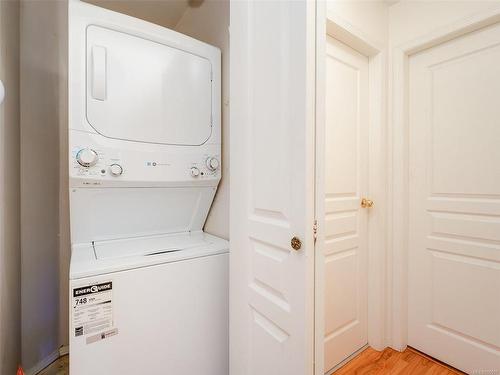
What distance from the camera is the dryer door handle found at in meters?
1.20

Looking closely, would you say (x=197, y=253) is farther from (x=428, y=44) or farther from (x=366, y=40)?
(x=428, y=44)

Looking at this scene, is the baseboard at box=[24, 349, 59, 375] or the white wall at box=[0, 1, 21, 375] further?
the baseboard at box=[24, 349, 59, 375]

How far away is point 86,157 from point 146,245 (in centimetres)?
54

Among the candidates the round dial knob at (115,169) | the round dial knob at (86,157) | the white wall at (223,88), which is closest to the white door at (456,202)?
the white wall at (223,88)

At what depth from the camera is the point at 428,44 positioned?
173 centimetres

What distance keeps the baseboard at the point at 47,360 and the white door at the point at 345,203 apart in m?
1.85

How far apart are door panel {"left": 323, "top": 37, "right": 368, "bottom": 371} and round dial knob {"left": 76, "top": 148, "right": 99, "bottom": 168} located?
1.32 m

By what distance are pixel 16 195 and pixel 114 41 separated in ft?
3.47

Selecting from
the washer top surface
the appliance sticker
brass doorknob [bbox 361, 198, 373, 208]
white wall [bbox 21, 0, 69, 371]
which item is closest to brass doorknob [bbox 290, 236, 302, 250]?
the washer top surface

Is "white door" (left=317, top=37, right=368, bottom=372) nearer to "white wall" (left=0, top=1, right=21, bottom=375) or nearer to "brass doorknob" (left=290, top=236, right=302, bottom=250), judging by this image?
"brass doorknob" (left=290, top=236, right=302, bottom=250)

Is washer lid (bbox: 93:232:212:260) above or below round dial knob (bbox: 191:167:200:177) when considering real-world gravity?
below

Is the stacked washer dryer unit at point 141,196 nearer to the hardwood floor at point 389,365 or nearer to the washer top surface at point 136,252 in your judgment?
the washer top surface at point 136,252

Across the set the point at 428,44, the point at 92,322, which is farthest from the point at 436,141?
the point at 92,322

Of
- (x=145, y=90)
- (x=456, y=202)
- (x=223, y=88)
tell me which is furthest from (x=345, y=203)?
(x=145, y=90)
